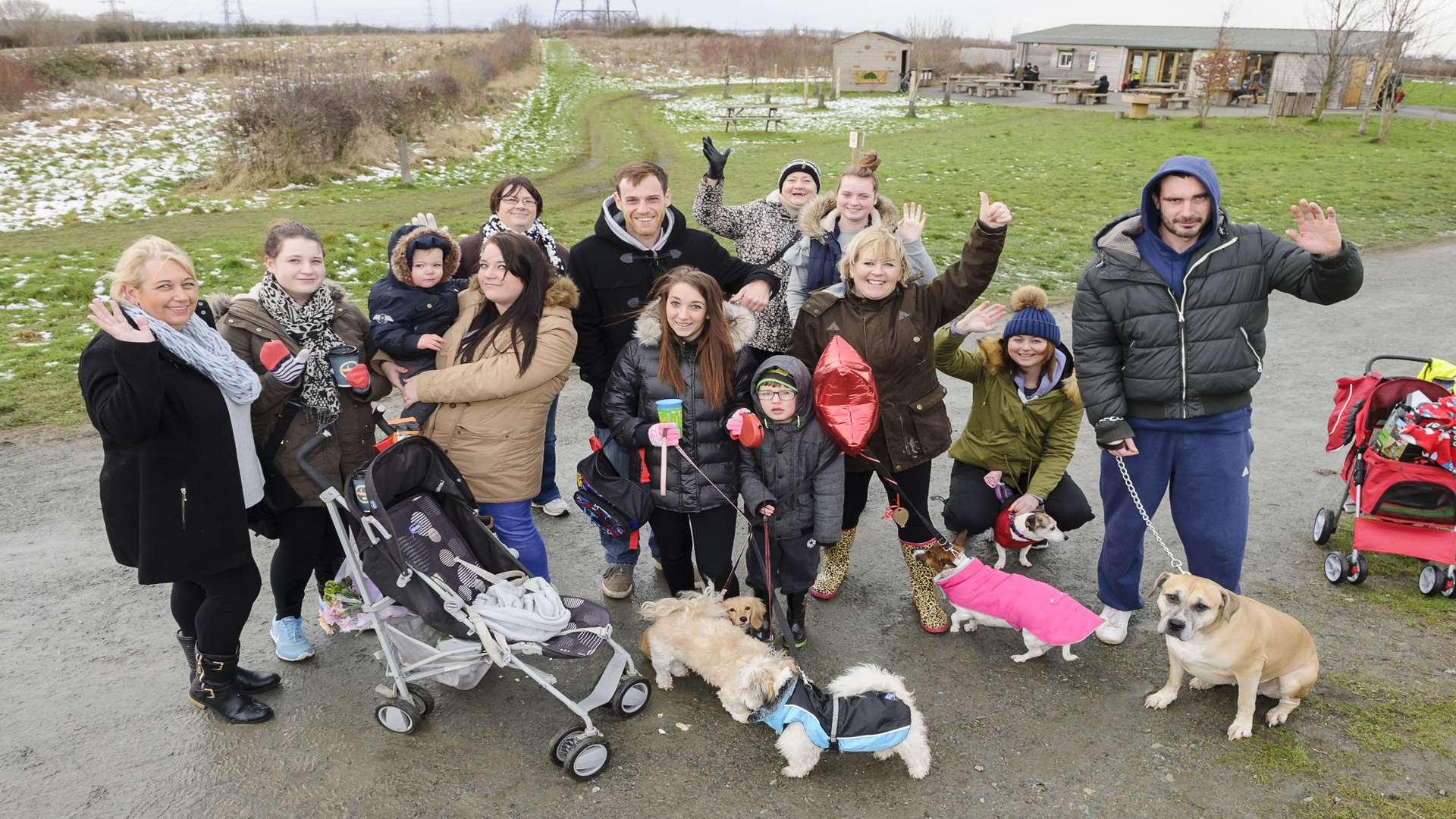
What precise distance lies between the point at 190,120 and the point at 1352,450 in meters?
23.5

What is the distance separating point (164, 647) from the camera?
4.04 metres

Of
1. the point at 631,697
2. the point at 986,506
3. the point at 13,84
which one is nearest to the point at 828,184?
the point at 986,506

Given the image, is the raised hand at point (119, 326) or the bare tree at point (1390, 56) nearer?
the raised hand at point (119, 326)

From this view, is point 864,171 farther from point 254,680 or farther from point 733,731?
point 254,680

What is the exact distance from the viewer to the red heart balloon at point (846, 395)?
3871mm

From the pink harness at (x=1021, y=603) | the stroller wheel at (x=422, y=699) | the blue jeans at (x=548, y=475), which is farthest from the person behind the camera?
the blue jeans at (x=548, y=475)

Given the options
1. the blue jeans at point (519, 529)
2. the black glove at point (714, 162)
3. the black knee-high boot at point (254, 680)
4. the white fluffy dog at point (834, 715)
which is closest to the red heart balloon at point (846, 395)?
the white fluffy dog at point (834, 715)

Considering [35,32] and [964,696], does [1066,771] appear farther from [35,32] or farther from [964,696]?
[35,32]

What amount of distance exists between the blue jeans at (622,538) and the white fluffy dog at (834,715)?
3.93 feet

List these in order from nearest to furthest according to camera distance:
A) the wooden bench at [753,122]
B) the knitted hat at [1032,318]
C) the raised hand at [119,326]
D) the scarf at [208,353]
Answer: the raised hand at [119,326]
the scarf at [208,353]
the knitted hat at [1032,318]
the wooden bench at [753,122]

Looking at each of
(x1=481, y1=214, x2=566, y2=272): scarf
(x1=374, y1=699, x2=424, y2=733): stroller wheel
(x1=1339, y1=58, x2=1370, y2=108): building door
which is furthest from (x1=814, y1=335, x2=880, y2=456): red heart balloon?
(x1=1339, y1=58, x2=1370, y2=108): building door

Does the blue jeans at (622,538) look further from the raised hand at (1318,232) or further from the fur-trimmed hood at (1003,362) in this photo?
the raised hand at (1318,232)

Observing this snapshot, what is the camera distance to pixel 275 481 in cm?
370

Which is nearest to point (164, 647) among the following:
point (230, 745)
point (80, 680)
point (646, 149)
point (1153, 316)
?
point (80, 680)
